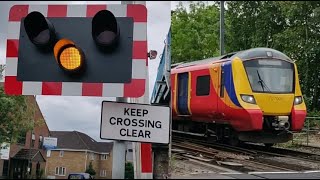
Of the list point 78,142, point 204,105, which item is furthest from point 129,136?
point 204,105

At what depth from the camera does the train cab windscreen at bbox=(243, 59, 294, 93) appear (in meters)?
12.9

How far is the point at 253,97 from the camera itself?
1266cm

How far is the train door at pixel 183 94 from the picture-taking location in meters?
15.9

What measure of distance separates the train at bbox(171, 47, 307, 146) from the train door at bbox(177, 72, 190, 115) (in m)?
1.29

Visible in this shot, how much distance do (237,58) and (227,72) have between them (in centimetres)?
50

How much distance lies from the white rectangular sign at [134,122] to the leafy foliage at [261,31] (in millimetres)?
25122

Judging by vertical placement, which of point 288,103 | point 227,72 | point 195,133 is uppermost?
point 227,72

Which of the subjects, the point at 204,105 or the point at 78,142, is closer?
the point at 78,142

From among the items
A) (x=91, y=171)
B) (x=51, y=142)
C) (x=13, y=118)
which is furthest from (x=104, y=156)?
(x=13, y=118)

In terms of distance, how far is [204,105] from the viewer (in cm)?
1446

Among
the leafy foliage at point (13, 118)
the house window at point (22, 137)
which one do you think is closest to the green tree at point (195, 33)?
the leafy foliage at point (13, 118)

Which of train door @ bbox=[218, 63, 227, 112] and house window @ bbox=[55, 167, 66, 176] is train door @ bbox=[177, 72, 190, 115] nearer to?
train door @ bbox=[218, 63, 227, 112]

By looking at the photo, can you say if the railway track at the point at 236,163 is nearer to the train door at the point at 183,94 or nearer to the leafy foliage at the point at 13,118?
the leafy foliage at the point at 13,118

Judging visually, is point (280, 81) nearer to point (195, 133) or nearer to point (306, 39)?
point (195, 133)
